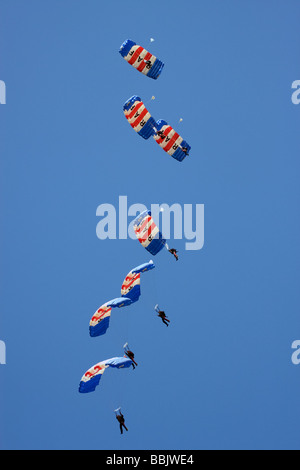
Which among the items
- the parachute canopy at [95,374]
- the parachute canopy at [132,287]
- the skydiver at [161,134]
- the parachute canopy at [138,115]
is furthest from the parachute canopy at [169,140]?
the parachute canopy at [95,374]

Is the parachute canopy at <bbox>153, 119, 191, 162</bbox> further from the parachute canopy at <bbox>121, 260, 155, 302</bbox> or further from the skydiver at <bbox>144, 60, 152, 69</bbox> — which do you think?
the parachute canopy at <bbox>121, 260, 155, 302</bbox>

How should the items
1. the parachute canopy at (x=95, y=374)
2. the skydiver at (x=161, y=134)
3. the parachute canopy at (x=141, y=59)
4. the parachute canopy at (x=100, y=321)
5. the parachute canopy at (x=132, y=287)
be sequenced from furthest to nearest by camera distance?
the skydiver at (x=161, y=134)
the parachute canopy at (x=132, y=287)
the parachute canopy at (x=141, y=59)
the parachute canopy at (x=100, y=321)
the parachute canopy at (x=95, y=374)

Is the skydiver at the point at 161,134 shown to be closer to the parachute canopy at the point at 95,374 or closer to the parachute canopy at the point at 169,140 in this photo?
the parachute canopy at the point at 169,140

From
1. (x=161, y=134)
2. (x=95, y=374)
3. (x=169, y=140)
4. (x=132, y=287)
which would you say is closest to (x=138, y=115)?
(x=161, y=134)
